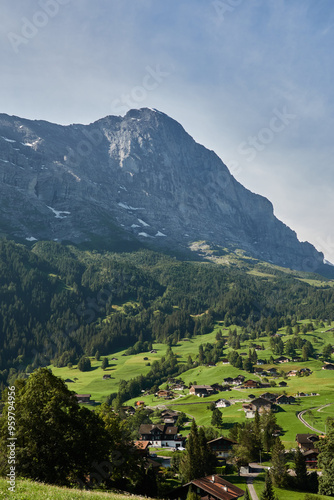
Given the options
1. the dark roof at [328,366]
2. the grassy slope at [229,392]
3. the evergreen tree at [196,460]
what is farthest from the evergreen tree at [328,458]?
the dark roof at [328,366]

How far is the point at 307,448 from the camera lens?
80.3m

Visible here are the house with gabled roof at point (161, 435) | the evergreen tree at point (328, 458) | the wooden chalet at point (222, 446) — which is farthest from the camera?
the house with gabled roof at point (161, 435)

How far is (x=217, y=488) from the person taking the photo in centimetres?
5078

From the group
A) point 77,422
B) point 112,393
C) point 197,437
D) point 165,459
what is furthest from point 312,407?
point 77,422

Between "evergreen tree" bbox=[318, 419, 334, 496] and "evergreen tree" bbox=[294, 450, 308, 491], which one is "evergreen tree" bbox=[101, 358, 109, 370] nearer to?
Result: "evergreen tree" bbox=[294, 450, 308, 491]

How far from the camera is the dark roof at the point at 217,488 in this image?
4842 centimetres

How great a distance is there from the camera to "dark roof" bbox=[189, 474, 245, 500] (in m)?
48.4

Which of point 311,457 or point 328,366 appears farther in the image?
point 328,366

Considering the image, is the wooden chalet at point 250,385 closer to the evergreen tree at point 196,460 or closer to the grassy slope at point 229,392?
the grassy slope at point 229,392

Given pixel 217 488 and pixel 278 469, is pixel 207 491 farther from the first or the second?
pixel 278 469

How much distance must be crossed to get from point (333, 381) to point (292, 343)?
54.6m

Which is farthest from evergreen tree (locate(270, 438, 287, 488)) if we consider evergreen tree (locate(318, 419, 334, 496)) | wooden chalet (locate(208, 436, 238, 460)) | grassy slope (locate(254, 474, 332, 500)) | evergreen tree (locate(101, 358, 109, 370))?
evergreen tree (locate(101, 358, 109, 370))

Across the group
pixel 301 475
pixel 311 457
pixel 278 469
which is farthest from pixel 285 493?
pixel 311 457

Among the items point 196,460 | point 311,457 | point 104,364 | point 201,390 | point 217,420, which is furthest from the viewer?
point 104,364
